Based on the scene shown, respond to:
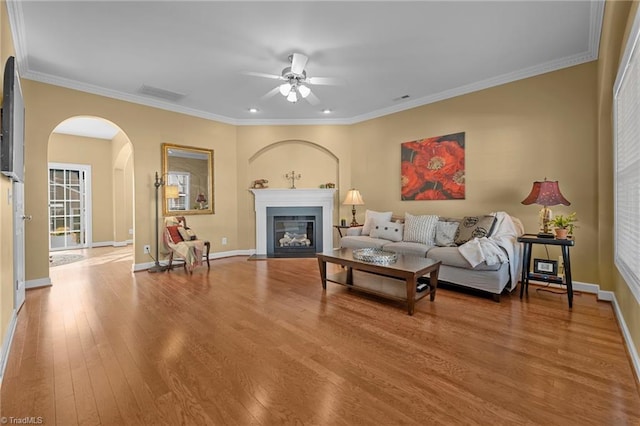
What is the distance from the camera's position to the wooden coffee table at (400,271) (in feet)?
9.12

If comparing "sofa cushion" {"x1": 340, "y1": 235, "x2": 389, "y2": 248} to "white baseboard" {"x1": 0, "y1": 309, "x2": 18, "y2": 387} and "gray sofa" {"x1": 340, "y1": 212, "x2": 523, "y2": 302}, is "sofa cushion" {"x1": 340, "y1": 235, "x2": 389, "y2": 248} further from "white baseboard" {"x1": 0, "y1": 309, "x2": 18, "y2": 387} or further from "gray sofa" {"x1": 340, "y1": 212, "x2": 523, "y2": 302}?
"white baseboard" {"x1": 0, "y1": 309, "x2": 18, "y2": 387}

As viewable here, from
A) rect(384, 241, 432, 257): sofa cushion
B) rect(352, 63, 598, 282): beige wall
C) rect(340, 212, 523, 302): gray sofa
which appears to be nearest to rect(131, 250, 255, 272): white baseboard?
rect(340, 212, 523, 302): gray sofa

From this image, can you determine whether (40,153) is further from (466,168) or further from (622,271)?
(622,271)

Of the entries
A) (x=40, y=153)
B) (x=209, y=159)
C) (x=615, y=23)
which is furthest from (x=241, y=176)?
(x=615, y=23)

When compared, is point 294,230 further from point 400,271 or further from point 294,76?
point 400,271

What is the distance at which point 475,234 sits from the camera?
3709mm

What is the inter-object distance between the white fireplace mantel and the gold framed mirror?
91cm

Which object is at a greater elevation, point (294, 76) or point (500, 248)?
point (294, 76)

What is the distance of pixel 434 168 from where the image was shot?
4.75m

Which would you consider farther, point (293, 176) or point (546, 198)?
point (293, 176)

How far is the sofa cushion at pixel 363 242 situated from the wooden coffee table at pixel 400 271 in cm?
78

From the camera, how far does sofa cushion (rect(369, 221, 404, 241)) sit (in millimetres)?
4461

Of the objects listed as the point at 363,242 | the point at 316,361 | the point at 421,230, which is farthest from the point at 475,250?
the point at 316,361

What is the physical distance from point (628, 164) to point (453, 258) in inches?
66.6
